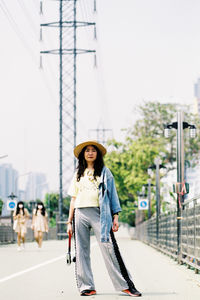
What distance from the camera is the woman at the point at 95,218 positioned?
7.96 metres

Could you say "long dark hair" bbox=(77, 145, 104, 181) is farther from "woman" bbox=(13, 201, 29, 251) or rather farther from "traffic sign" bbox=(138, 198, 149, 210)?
"traffic sign" bbox=(138, 198, 149, 210)

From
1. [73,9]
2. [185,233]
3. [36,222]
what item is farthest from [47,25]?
[185,233]

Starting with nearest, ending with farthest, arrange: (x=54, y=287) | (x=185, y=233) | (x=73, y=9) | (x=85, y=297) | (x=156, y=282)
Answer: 1. (x=85, y=297)
2. (x=54, y=287)
3. (x=156, y=282)
4. (x=185, y=233)
5. (x=73, y=9)

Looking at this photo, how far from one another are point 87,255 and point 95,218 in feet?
1.54

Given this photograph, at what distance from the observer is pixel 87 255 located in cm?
816

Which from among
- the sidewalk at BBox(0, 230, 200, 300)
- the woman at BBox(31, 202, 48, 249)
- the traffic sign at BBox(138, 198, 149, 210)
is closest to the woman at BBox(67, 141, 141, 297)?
the sidewalk at BBox(0, 230, 200, 300)

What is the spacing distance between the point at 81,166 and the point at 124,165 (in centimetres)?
4736

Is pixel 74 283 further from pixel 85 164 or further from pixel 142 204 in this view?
pixel 142 204

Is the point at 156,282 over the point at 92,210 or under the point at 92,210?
under

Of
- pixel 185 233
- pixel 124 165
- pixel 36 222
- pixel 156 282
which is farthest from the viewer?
pixel 124 165

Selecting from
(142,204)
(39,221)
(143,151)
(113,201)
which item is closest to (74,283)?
(113,201)

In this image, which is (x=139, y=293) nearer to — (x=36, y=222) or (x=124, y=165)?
(x=36, y=222)

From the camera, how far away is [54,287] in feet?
30.8

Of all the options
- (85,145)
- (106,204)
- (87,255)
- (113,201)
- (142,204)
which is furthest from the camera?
(142,204)
